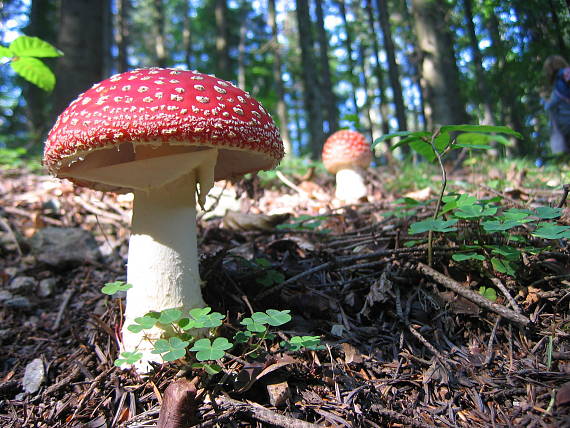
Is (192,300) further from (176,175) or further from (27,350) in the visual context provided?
(27,350)

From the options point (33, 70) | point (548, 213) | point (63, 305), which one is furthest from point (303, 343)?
point (33, 70)

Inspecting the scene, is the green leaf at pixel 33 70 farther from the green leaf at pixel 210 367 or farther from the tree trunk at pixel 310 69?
the tree trunk at pixel 310 69

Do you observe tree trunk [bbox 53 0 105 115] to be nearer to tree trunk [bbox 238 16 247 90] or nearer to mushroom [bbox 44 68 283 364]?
mushroom [bbox 44 68 283 364]

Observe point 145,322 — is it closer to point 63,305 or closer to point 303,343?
point 303,343

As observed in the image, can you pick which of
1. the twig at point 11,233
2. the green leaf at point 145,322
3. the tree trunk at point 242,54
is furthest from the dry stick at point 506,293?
the tree trunk at point 242,54

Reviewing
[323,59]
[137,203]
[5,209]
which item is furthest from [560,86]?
[5,209]

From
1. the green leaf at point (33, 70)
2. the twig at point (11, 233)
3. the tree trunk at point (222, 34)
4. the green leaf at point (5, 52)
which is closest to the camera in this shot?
the green leaf at point (5, 52)
